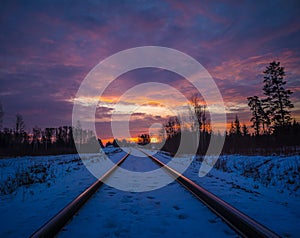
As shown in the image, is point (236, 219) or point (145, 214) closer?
point (236, 219)

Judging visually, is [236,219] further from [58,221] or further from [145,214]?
[58,221]

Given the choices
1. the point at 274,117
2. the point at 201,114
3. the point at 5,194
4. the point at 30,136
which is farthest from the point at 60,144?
the point at 5,194

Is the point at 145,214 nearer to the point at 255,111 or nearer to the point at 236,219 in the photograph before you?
the point at 236,219

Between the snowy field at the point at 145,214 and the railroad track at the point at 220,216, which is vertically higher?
the railroad track at the point at 220,216

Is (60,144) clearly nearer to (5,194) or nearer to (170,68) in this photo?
(170,68)

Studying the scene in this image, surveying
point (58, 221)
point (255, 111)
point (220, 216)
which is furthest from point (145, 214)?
point (255, 111)

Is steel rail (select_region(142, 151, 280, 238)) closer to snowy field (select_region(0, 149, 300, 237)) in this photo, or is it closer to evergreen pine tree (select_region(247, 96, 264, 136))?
snowy field (select_region(0, 149, 300, 237))

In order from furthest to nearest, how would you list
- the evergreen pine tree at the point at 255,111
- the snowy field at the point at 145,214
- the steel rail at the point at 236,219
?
the evergreen pine tree at the point at 255,111
the snowy field at the point at 145,214
the steel rail at the point at 236,219

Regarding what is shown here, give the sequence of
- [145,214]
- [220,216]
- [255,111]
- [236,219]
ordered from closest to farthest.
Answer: [236,219], [220,216], [145,214], [255,111]

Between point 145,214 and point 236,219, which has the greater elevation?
point 236,219

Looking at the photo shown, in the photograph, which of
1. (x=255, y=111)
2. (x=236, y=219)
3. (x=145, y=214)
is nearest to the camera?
(x=236, y=219)

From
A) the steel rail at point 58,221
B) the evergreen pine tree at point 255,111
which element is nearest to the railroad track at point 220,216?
the steel rail at point 58,221

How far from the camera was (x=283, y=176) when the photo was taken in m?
7.55

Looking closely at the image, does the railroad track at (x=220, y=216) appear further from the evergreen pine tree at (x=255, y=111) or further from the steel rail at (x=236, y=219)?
the evergreen pine tree at (x=255, y=111)
